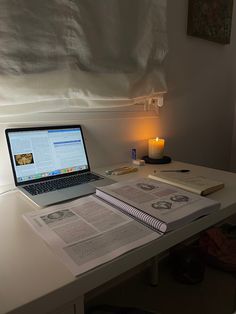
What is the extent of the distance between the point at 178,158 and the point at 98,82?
2.53 feet

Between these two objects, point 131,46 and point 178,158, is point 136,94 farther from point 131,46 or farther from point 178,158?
point 178,158

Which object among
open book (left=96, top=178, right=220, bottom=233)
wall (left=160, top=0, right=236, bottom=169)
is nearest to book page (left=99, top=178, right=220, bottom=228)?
open book (left=96, top=178, right=220, bottom=233)

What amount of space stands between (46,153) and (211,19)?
126 cm

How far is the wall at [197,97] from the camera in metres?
1.41

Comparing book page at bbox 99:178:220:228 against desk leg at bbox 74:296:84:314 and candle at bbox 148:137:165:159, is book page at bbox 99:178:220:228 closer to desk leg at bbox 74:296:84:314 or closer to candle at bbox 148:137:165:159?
desk leg at bbox 74:296:84:314

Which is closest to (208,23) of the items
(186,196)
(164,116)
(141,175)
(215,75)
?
→ (215,75)

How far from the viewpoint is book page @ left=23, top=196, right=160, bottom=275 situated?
0.51m

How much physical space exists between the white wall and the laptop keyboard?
0.13m

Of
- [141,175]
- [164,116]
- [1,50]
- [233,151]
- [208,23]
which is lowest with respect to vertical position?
[233,151]

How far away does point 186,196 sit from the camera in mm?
772

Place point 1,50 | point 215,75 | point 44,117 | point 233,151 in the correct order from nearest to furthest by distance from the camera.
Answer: point 1,50
point 44,117
point 215,75
point 233,151

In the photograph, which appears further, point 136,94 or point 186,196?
A: point 136,94

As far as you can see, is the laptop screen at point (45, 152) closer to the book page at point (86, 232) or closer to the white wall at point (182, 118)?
the white wall at point (182, 118)

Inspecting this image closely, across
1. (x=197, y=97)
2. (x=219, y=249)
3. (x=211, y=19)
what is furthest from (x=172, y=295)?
(x=211, y=19)
